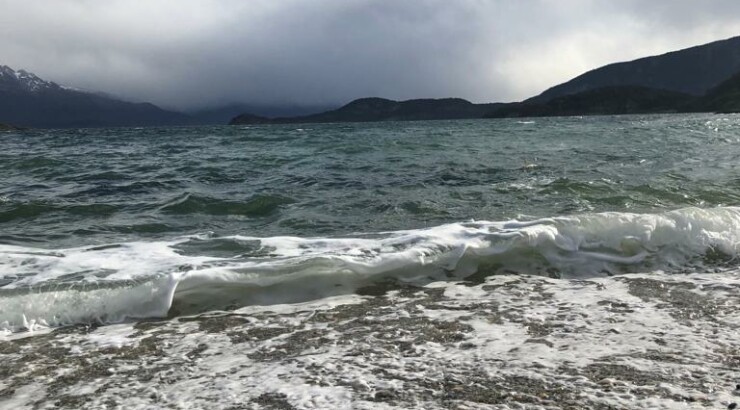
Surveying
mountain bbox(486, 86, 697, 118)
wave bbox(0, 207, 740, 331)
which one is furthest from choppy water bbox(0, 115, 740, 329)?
mountain bbox(486, 86, 697, 118)

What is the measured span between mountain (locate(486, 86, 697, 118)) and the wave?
507 feet

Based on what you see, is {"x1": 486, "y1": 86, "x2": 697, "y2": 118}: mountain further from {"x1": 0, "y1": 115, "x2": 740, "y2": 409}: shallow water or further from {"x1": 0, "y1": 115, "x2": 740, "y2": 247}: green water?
{"x1": 0, "y1": 115, "x2": 740, "y2": 409}: shallow water

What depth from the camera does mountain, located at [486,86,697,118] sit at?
5915 inches

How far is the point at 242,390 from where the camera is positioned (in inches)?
132

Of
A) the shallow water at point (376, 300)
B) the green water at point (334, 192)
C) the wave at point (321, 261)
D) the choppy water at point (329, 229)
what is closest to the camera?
the shallow water at point (376, 300)

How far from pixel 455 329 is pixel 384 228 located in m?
4.38

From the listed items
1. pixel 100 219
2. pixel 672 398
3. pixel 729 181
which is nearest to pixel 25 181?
pixel 100 219

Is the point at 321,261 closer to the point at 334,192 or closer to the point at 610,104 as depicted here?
the point at 334,192

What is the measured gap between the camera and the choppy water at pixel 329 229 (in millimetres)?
5793

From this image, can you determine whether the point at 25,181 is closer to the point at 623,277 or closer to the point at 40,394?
the point at 40,394

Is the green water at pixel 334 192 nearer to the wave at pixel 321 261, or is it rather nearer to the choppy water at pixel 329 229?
the choppy water at pixel 329 229

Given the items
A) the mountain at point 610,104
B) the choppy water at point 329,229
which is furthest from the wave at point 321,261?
the mountain at point 610,104

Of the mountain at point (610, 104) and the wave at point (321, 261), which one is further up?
the mountain at point (610, 104)

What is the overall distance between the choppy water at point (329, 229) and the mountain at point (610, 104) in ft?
482
